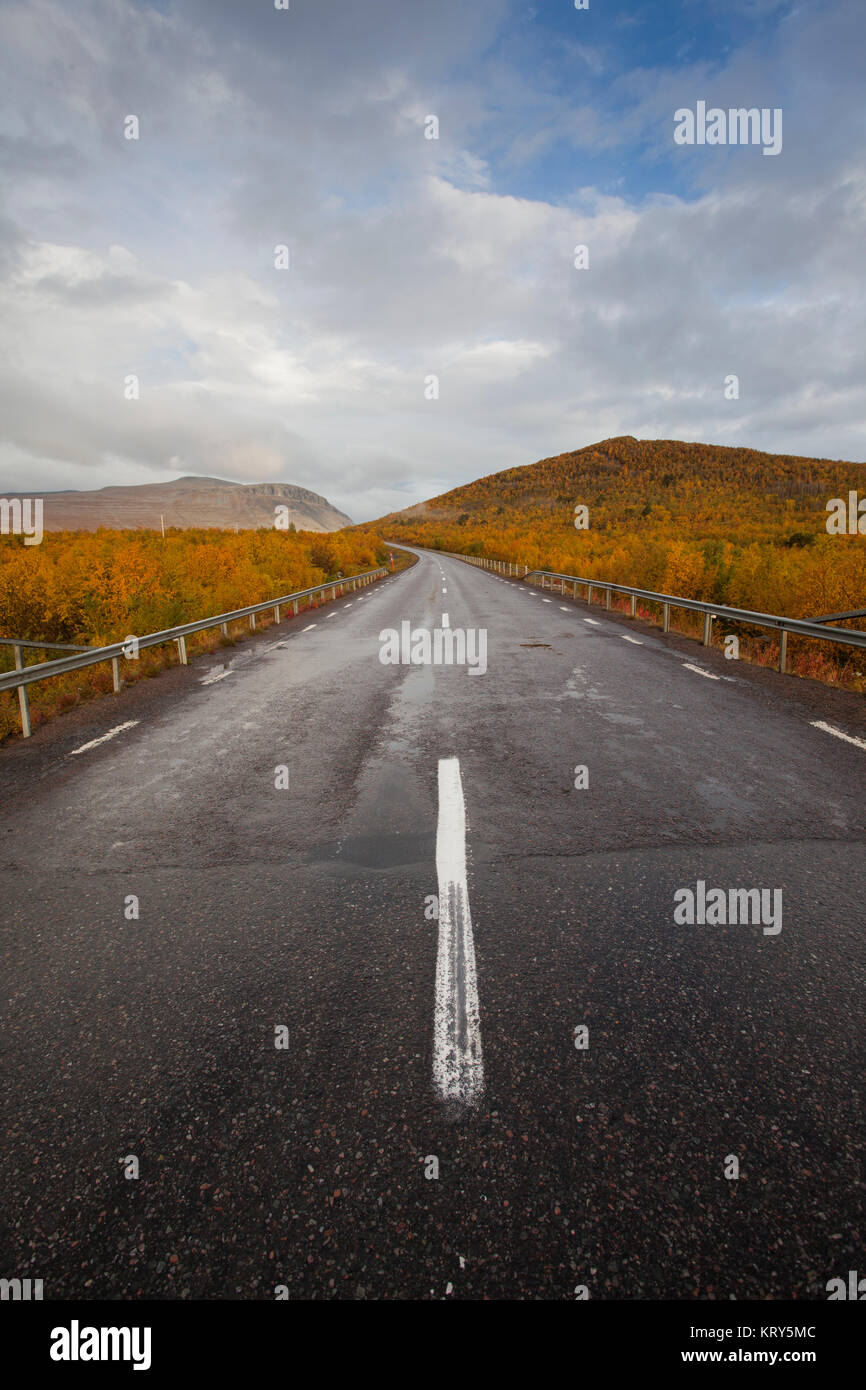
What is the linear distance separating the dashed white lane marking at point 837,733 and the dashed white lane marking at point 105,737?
796cm

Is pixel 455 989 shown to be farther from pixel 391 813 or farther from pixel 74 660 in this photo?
pixel 74 660

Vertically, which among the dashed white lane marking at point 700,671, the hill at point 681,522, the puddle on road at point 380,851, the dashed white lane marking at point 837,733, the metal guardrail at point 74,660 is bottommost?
the puddle on road at point 380,851

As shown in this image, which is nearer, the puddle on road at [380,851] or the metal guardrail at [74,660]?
the puddle on road at [380,851]

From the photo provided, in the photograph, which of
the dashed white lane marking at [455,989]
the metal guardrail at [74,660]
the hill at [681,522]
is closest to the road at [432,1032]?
the dashed white lane marking at [455,989]

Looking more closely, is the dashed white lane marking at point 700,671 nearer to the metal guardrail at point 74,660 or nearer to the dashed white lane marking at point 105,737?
the dashed white lane marking at point 105,737

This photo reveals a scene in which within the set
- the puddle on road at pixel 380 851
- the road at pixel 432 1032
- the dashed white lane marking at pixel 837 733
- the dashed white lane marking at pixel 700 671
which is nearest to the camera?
the road at pixel 432 1032

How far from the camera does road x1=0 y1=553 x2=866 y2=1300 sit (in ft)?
5.51

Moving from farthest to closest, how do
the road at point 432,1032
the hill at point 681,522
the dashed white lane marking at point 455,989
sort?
1. the hill at point 681,522
2. the dashed white lane marking at point 455,989
3. the road at point 432,1032

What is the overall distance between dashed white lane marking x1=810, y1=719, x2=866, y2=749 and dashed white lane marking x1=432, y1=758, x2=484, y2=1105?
4.53 meters

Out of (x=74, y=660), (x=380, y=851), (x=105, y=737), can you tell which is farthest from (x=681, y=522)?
(x=380, y=851)

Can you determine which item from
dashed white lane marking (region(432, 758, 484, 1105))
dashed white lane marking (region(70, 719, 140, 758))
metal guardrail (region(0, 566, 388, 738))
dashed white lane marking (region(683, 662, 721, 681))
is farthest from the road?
dashed white lane marking (region(683, 662, 721, 681))

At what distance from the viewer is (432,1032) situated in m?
2.42

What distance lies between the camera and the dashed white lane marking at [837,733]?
6.15 meters
